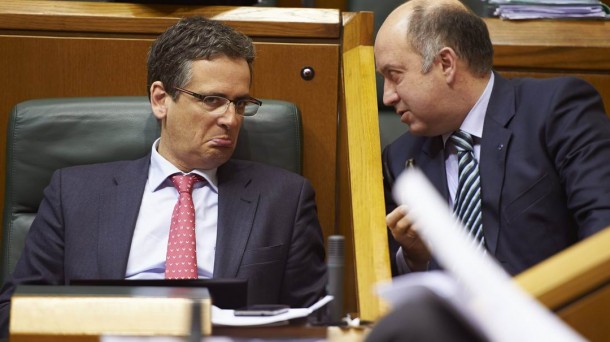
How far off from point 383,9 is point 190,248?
98cm

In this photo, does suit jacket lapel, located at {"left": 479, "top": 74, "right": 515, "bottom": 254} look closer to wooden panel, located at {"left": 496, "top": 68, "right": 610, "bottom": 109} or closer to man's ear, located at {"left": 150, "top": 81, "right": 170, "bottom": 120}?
wooden panel, located at {"left": 496, "top": 68, "right": 610, "bottom": 109}

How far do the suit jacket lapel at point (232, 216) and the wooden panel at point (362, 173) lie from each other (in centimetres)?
20

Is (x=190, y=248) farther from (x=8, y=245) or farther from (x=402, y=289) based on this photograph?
(x=402, y=289)

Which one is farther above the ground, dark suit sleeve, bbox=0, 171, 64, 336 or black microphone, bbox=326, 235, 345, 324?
black microphone, bbox=326, 235, 345, 324

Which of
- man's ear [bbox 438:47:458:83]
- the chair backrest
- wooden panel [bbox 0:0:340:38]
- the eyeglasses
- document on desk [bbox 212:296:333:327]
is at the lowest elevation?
the chair backrest

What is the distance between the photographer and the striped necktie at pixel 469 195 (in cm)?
183

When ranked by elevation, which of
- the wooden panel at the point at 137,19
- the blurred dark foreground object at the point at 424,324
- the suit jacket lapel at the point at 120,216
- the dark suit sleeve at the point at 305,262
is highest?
the blurred dark foreground object at the point at 424,324

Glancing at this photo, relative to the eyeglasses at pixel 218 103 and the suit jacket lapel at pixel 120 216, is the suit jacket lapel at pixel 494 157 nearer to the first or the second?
the eyeglasses at pixel 218 103

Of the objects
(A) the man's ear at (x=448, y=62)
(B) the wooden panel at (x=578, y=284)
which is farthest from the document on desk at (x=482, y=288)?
(A) the man's ear at (x=448, y=62)

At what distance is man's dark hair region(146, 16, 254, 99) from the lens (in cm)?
190

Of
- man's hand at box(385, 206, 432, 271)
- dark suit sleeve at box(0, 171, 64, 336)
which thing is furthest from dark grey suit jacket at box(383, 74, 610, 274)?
dark suit sleeve at box(0, 171, 64, 336)

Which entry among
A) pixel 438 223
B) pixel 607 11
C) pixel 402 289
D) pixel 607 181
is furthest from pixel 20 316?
pixel 607 11

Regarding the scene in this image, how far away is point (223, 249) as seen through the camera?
5.99ft

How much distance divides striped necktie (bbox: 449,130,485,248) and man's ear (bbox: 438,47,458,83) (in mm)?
154
